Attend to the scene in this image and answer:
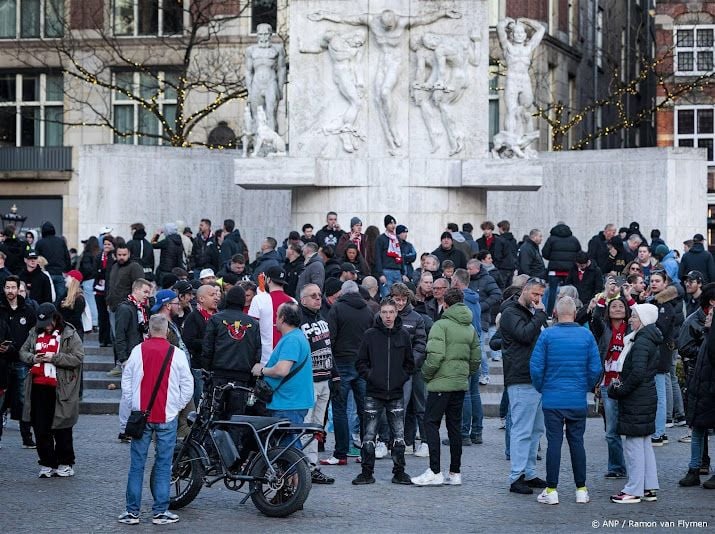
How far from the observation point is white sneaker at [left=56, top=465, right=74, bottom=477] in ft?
49.5

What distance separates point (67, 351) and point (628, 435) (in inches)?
205

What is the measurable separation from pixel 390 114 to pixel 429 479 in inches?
534

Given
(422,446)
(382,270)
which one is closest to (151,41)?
(382,270)

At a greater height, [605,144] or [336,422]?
[605,144]

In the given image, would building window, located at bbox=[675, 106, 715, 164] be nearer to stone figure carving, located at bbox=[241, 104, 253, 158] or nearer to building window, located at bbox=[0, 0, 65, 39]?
building window, located at bbox=[0, 0, 65, 39]

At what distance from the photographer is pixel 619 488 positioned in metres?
14.5

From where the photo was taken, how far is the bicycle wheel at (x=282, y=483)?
42.8 ft

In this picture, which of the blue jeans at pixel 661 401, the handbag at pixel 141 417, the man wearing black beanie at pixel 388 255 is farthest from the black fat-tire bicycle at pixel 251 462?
the man wearing black beanie at pixel 388 255

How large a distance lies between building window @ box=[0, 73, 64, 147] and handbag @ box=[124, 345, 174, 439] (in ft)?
131

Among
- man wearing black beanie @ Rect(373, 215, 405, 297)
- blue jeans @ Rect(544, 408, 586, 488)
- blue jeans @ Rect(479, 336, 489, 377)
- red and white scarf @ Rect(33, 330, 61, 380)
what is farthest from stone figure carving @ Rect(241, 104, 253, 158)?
blue jeans @ Rect(544, 408, 586, 488)

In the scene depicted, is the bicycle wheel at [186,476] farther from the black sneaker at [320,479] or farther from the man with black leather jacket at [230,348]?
the black sneaker at [320,479]

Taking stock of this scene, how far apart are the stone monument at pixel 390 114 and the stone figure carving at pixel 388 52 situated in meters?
0.02

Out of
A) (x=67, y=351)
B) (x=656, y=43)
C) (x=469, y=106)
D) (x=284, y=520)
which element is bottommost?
(x=284, y=520)

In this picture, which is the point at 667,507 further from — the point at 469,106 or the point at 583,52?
the point at 583,52
